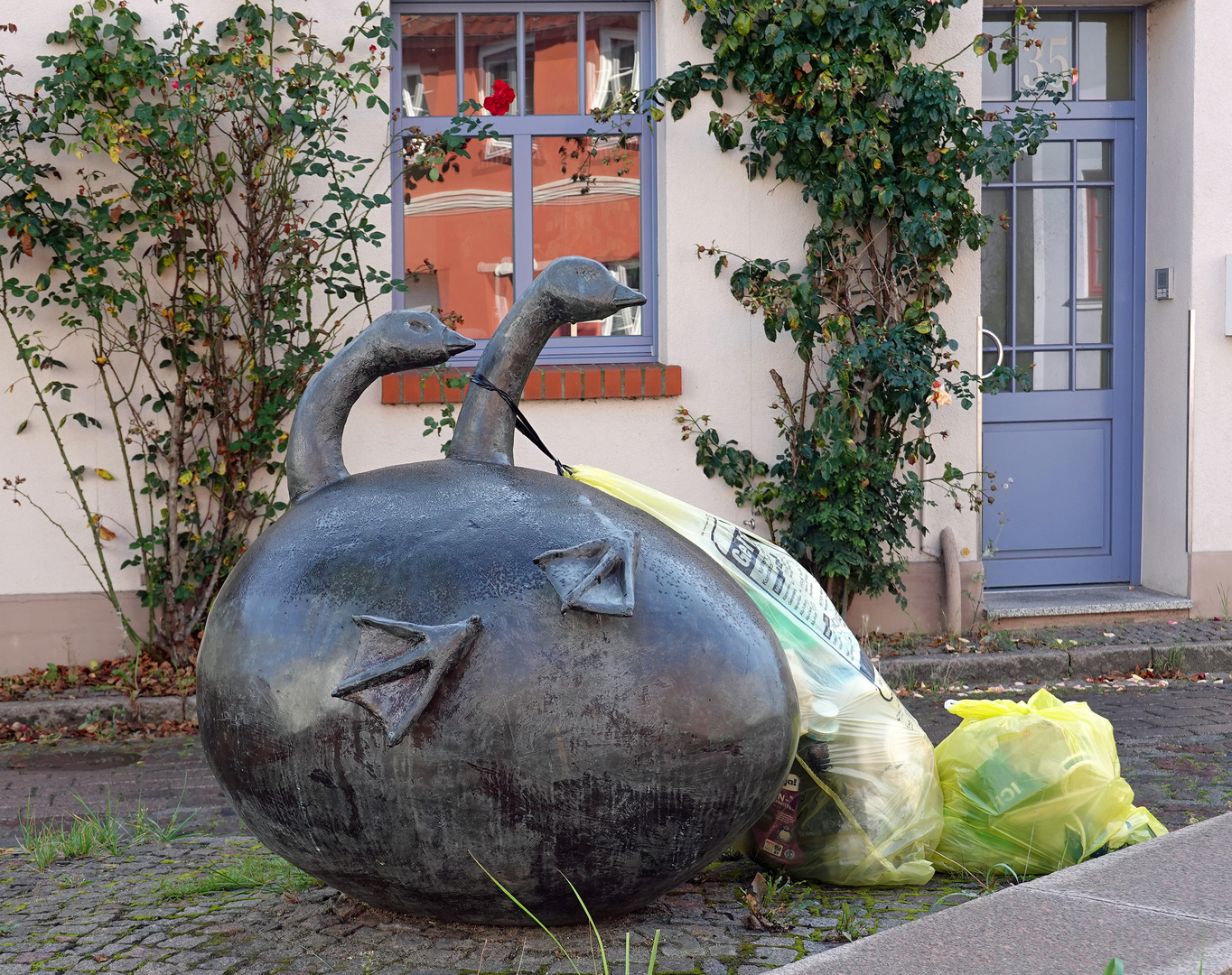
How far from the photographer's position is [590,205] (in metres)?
7.06

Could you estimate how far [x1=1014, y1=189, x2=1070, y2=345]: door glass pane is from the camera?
761 cm

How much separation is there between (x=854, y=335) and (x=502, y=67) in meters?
2.34

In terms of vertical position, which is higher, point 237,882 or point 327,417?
point 327,417

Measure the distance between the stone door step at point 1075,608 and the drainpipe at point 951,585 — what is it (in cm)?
24

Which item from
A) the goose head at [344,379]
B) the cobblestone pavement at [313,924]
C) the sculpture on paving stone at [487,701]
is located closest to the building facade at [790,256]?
the cobblestone pavement at [313,924]

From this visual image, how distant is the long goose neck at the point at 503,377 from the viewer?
300cm

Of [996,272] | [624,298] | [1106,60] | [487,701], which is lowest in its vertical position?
[487,701]

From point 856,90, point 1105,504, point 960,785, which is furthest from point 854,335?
point 960,785

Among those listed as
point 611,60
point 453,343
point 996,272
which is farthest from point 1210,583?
point 453,343

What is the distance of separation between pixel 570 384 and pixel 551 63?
1741 mm

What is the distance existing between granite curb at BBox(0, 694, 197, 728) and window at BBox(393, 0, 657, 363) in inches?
93.1

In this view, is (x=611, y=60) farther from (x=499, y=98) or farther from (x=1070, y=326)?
(x=1070, y=326)

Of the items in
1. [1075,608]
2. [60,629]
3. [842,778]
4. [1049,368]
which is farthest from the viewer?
[1049,368]

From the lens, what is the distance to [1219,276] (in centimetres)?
727
